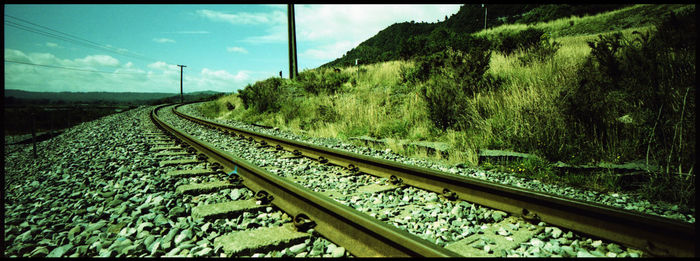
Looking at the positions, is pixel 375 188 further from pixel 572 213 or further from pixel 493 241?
pixel 572 213

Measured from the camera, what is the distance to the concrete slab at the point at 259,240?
2014 millimetres

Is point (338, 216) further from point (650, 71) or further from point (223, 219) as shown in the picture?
point (650, 71)

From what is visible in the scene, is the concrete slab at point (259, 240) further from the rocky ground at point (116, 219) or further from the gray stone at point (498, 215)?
the gray stone at point (498, 215)

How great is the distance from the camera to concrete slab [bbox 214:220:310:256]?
2014 millimetres

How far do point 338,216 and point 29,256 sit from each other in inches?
85.2

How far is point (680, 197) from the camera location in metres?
2.89

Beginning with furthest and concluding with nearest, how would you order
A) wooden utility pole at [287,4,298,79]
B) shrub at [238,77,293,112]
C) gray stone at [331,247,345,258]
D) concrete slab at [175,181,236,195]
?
1. wooden utility pole at [287,4,298,79]
2. shrub at [238,77,293,112]
3. concrete slab at [175,181,236,195]
4. gray stone at [331,247,345,258]

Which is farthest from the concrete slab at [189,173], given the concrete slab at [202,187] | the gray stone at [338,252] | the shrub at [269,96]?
the shrub at [269,96]

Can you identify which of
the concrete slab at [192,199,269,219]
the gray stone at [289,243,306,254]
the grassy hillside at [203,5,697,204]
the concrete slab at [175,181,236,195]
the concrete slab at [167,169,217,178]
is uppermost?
the grassy hillside at [203,5,697,204]

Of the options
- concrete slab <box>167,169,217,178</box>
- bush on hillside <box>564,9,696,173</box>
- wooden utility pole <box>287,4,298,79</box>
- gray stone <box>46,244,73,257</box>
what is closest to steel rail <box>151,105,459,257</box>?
concrete slab <box>167,169,217,178</box>

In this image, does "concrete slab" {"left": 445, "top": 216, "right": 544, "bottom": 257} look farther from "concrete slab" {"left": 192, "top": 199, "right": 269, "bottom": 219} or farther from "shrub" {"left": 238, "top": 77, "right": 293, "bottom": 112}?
"shrub" {"left": 238, "top": 77, "right": 293, "bottom": 112}

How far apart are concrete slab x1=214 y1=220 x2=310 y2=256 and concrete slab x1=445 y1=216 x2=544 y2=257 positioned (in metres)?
1.13

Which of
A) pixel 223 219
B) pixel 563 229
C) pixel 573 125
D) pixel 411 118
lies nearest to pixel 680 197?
pixel 563 229
